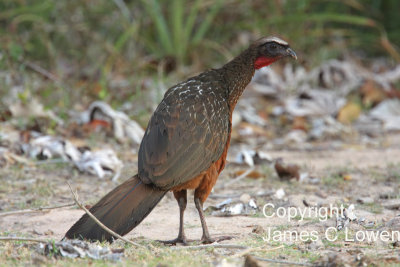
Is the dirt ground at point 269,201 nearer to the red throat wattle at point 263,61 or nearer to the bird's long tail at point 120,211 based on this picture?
the bird's long tail at point 120,211

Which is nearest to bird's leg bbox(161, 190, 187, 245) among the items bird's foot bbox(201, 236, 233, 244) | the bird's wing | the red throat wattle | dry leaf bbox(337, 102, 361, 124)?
bird's foot bbox(201, 236, 233, 244)

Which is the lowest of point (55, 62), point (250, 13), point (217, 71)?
point (217, 71)

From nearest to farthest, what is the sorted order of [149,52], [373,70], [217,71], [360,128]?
1. [217,71]
2. [360,128]
3. [149,52]
4. [373,70]

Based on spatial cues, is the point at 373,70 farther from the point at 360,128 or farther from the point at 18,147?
the point at 18,147

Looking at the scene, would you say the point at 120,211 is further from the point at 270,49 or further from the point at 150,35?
the point at 150,35

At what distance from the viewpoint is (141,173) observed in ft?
11.4

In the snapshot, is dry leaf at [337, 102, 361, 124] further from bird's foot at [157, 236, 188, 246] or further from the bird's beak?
bird's foot at [157, 236, 188, 246]

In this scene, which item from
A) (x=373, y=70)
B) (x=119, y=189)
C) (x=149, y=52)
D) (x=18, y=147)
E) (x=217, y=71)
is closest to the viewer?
(x=119, y=189)

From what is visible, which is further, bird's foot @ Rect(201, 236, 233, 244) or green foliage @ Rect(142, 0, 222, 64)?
green foliage @ Rect(142, 0, 222, 64)

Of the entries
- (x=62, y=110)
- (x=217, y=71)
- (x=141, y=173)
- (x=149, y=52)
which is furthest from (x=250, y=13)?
(x=141, y=173)

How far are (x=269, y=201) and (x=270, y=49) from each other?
1.18m

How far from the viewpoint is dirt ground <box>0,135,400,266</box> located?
3135 millimetres

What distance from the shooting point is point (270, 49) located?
4.19 m

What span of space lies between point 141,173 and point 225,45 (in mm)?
6129
